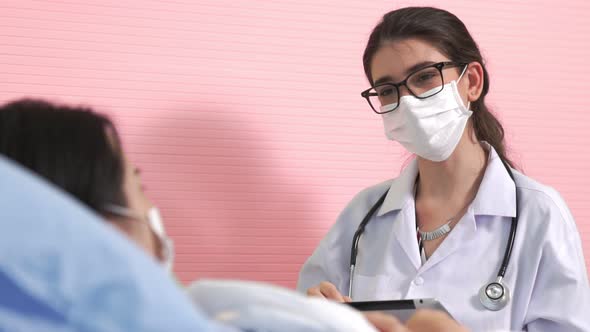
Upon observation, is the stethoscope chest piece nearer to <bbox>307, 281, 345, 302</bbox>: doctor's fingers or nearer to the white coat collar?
the white coat collar

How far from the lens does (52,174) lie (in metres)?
0.79

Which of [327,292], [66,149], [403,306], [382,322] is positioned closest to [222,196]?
[327,292]

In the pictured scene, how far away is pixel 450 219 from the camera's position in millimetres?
1730

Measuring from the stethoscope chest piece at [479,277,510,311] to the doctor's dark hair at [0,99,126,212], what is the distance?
3.08ft

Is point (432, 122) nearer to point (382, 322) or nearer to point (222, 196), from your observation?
point (222, 196)

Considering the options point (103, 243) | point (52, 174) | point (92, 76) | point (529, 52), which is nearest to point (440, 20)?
point (529, 52)

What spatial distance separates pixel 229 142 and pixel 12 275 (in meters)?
1.34

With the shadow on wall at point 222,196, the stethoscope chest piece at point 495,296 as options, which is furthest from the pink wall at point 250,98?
the stethoscope chest piece at point 495,296

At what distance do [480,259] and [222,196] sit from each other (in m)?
0.66

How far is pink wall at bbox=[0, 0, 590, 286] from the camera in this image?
186 centimetres

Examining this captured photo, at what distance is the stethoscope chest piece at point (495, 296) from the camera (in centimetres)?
155

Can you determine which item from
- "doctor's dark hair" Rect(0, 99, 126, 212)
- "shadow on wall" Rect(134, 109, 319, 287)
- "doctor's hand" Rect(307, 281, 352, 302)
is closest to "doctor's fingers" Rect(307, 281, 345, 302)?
"doctor's hand" Rect(307, 281, 352, 302)

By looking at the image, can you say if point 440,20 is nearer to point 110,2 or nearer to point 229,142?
point 229,142

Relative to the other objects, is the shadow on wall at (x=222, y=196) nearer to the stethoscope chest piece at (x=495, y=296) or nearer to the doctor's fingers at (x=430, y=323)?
the stethoscope chest piece at (x=495, y=296)
